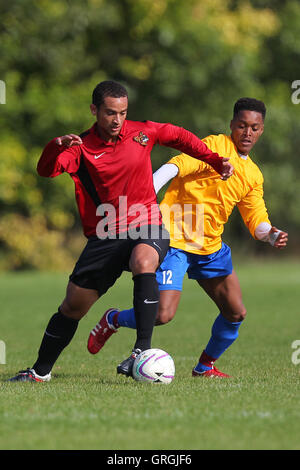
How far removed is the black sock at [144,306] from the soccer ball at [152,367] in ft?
0.57

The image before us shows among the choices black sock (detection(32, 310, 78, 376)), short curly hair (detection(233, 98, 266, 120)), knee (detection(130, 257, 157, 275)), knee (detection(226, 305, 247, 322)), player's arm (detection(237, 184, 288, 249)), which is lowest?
black sock (detection(32, 310, 78, 376))

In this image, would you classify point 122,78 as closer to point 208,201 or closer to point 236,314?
point 208,201

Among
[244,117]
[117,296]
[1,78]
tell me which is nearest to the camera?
[244,117]

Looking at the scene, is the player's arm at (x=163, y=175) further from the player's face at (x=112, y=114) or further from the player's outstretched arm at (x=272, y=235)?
the player's outstretched arm at (x=272, y=235)

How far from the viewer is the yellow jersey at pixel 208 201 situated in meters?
7.35

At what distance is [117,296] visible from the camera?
18.2 metres

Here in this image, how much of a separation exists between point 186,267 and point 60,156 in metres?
1.76

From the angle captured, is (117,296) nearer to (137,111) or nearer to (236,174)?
(236,174)

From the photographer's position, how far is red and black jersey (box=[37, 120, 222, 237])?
630 cm

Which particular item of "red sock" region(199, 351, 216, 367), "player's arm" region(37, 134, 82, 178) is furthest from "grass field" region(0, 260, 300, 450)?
"player's arm" region(37, 134, 82, 178)

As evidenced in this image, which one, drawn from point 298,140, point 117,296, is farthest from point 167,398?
point 298,140

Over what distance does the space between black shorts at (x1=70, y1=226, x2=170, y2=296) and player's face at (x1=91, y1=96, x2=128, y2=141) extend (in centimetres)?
81

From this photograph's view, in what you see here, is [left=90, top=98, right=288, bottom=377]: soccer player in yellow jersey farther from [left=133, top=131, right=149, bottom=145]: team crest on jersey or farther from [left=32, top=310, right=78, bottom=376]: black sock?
[left=32, top=310, right=78, bottom=376]: black sock

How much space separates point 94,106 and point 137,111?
2643cm
